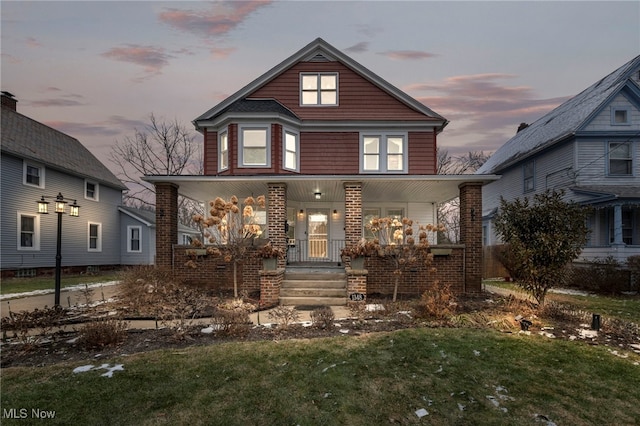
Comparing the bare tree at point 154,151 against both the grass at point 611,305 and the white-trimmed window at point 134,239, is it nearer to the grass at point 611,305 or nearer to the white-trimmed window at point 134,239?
the white-trimmed window at point 134,239

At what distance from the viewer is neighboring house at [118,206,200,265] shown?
21.6m

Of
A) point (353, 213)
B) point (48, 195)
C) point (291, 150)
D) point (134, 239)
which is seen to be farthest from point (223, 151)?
point (134, 239)

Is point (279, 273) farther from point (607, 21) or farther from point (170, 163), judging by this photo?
point (170, 163)

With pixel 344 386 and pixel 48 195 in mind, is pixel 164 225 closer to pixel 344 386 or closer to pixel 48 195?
pixel 344 386

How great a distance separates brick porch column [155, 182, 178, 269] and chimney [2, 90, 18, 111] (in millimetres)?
15378

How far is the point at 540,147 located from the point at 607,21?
21.1ft

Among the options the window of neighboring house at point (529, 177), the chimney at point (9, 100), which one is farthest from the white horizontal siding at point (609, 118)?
the chimney at point (9, 100)

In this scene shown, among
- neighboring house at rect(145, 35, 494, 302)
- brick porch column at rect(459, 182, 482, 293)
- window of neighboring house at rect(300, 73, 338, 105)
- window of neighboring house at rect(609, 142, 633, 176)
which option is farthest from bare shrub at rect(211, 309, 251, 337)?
window of neighboring house at rect(609, 142, 633, 176)

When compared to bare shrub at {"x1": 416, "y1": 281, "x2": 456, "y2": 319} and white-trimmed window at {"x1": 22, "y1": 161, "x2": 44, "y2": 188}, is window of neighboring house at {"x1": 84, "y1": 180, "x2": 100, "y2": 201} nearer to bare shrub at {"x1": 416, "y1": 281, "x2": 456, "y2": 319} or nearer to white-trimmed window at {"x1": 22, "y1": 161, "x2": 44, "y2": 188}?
white-trimmed window at {"x1": 22, "y1": 161, "x2": 44, "y2": 188}

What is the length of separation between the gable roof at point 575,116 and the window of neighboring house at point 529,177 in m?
0.69

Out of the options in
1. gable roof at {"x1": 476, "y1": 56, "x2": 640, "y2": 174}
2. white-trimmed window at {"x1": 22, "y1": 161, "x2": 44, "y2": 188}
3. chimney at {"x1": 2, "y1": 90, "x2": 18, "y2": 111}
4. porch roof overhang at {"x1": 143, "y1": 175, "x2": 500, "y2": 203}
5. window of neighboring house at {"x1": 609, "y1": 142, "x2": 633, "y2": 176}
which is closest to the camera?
porch roof overhang at {"x1": 143, "y1": 175, "x2": 500, "y2": 203}

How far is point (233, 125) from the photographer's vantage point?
12734 millimetres

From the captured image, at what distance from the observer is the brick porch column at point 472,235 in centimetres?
1011

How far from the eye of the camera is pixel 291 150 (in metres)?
13.3
